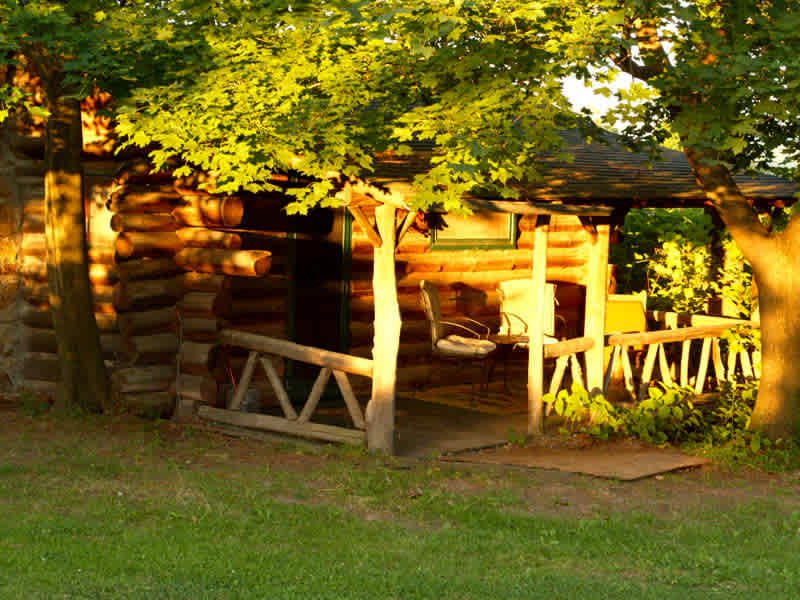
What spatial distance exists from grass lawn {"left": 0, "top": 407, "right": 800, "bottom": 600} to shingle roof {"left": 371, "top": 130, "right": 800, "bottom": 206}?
8.83 ft

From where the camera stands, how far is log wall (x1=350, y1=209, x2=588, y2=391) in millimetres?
13023

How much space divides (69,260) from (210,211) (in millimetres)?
1399

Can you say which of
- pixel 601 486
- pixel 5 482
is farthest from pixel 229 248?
pixel 601 486

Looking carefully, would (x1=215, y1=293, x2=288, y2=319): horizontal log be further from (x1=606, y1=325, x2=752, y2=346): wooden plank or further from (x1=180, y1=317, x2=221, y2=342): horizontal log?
(x1=606, y1=325, x2=752, y2=346): wooden plank

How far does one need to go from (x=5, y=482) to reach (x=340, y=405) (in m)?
4.55

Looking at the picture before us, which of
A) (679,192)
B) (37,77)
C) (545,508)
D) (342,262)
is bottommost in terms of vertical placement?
(545,508)

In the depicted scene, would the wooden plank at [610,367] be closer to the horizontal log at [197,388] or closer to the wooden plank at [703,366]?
the wooden plank at [703,366]

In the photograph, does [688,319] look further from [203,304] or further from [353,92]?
[353,92]

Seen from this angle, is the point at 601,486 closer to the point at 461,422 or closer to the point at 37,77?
the point at 461,422

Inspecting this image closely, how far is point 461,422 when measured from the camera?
461 inches

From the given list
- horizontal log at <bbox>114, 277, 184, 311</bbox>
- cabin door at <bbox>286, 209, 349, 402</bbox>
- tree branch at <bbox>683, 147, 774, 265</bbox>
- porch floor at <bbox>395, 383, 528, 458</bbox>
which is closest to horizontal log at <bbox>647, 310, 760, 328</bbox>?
porch floor at <bbox>395, 383, 528, 458</bbox>

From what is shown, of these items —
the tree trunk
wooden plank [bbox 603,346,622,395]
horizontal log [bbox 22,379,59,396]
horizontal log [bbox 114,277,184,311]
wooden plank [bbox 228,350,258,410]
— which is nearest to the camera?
the tree trunk

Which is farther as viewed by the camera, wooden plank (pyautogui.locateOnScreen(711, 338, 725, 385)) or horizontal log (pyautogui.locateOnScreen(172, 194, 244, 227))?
wooden plank (pyautogui.locateOnScreen(711, 338, 725, 385))

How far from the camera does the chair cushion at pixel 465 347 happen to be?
11.7 meters
